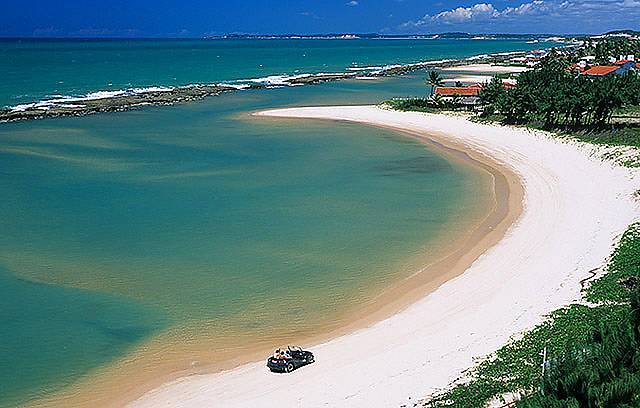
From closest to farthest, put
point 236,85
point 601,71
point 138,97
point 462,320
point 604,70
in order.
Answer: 1. point 462,320
2. point 601,71
3. point 604,70
4. point 138,97
5. point 236,85

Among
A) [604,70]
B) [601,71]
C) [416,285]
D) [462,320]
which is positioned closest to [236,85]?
[601,71]

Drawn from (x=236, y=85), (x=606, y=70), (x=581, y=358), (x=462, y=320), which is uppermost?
(x=236, y=85)

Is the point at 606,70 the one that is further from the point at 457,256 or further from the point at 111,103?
the point at 111,103

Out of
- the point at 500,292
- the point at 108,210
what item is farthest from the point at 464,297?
the point at 108,210

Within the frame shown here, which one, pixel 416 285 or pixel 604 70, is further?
pixel 604 70

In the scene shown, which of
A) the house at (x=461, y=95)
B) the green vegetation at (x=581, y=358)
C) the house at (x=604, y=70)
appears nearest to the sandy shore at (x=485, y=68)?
the house at (x=604, y=70)

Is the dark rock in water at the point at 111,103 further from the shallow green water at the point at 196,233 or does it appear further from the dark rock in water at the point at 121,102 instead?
the shallow green water at the point at 196,233

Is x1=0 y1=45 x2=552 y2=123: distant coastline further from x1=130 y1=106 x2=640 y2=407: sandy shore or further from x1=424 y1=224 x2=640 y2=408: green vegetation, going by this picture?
x1=424 y1=224 x2=640 y2=408: green vegetation
